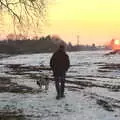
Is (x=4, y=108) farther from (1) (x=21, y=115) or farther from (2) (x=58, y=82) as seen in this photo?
(2) (x=58, y=82)

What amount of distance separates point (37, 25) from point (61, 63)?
572 cm

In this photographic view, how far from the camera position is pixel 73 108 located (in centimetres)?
1491

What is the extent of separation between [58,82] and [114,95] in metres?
2.80

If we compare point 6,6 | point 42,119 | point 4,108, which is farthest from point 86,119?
point 6,6

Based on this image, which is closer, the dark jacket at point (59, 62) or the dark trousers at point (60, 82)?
the dark trousers at point (60, 82)

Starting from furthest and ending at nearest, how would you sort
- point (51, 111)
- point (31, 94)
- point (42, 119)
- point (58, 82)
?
point (31, 94) → point (58, 82) → point (51, 111) → point (42, 119)

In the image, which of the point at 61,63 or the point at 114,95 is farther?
the point at 114,95

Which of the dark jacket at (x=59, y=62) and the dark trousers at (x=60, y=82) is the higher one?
the dark jacket at (x=59, y=62)

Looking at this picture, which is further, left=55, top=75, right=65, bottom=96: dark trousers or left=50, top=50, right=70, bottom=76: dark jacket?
left=50, top=50, right=70, bottom=76: dark jacket

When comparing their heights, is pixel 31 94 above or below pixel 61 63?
below

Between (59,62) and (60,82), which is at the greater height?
(59,62)

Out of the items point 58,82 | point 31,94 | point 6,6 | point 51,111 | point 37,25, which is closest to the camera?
point 51,111

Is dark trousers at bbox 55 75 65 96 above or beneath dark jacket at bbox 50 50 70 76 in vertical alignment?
beneath

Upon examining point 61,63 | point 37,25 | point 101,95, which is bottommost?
point 101,95
